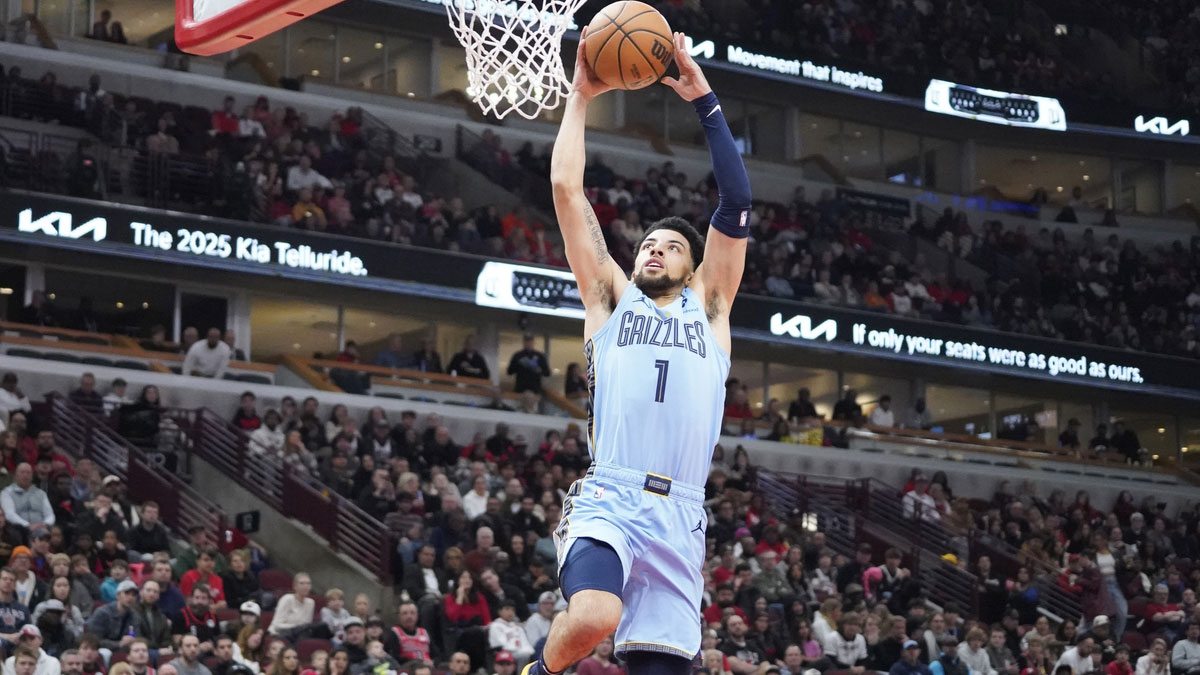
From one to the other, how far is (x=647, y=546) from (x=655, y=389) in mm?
579

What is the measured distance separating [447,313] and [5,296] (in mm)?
7625

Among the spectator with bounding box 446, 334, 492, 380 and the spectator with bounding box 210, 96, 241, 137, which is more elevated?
the spectator with bounding box 210, 96, 241, 137

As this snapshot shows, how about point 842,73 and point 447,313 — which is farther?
point 842,73

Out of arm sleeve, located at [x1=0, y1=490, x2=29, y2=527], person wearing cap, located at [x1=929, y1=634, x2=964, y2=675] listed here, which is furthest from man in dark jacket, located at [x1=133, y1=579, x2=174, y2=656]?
person wearing cap, located at [x1=929, y1=634, x2=964, y2=675]

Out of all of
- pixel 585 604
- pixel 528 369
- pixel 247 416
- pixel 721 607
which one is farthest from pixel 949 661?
pixel 585 604

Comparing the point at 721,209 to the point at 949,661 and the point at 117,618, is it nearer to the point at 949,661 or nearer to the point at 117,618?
the point at 117,618

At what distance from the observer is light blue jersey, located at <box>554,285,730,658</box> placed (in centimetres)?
595

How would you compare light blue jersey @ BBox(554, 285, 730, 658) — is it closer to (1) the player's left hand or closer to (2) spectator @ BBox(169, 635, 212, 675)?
(1) the player's left hand

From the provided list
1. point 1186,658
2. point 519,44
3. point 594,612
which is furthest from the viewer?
point 1186,658

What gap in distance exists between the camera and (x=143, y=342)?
24172 millimetres

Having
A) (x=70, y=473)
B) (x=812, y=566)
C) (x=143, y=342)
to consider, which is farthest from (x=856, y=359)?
(x=70, y=473)

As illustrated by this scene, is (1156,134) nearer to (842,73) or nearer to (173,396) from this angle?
(842,73)

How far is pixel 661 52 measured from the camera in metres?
6.43

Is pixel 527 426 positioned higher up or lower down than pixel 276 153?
lower down
